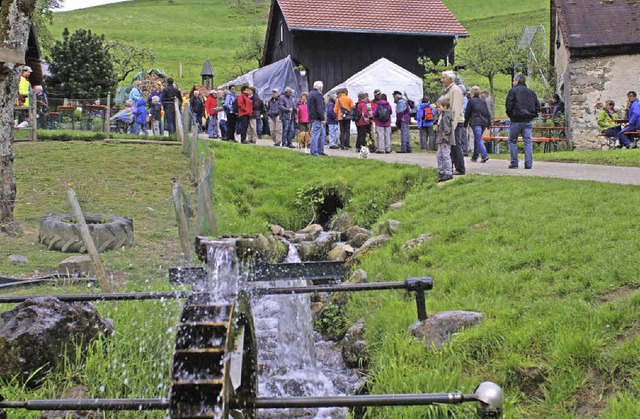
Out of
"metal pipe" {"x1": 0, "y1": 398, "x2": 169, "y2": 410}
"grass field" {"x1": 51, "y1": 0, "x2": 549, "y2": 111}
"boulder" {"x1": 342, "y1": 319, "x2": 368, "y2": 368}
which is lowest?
"boulder" {"x1": 342, "y1": 319, "x2": 368, "y2": 368}

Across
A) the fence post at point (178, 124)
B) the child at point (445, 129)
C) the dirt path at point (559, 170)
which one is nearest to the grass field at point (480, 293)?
the child at point (445, 129)

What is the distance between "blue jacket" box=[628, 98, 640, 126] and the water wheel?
64.5 feet

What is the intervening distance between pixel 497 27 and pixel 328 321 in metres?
71.3

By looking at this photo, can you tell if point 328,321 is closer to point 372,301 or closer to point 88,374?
point 372,301

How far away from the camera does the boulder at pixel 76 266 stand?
10.2 m

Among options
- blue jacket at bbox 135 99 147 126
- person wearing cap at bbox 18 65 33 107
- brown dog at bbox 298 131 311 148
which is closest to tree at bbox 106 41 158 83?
blue jacket at bbox 135 99 147 126

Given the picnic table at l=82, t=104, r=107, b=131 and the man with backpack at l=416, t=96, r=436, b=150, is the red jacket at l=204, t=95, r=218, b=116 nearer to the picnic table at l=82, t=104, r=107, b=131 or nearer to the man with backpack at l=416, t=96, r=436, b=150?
the picnic table at l=82, t=104, r=107, b=131

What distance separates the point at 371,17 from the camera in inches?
1363

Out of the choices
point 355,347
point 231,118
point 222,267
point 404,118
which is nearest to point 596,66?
point 404,118

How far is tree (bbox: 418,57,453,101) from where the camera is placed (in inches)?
1232

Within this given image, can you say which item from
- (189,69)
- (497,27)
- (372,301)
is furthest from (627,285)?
(497,27)

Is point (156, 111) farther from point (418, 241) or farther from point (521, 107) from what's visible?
point (418, 241)

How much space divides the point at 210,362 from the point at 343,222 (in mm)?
11890

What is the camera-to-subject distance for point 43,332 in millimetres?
6652
